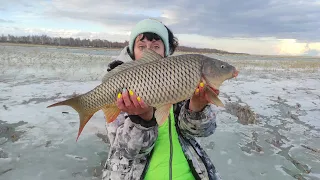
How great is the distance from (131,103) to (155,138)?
47 cm

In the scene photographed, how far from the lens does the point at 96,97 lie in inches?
99.0

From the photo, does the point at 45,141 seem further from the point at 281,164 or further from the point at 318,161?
the point at 318,161

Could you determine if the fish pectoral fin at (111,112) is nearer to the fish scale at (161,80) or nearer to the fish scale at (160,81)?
the fish scale at (160,81)

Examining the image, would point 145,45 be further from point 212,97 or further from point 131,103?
point 212,97

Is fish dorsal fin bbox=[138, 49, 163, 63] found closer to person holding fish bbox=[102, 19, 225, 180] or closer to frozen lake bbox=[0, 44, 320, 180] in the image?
person holding fish bbox=[102, 19, 225, 180]

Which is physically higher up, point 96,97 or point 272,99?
point 96,97

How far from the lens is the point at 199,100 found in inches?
102

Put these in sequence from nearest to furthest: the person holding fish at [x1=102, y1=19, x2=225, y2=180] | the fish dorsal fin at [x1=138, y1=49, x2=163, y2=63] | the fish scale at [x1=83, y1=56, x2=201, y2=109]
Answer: the fish scale at [x1=83, y1=56, x2=201, y2=109]
the fish dorsal fin at [x1=138, y1=49, x2=163, y2=63]
the person holding fish at [x1=102, y1=19, x2=225, y2=180]

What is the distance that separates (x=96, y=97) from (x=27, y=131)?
399cm

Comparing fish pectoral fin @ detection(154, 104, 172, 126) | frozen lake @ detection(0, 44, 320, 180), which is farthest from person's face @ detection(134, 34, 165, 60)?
frozen lake @ detection(0, 44, 320, 180)

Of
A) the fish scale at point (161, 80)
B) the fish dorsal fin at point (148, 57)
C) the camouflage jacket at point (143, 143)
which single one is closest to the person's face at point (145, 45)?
the camouflage jacket at point (143, 143)

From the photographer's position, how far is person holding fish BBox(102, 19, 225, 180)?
8.39 ft

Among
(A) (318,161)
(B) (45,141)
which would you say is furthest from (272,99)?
(B) (45,141)

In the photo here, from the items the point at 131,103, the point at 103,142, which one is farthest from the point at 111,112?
the point at 103,142
